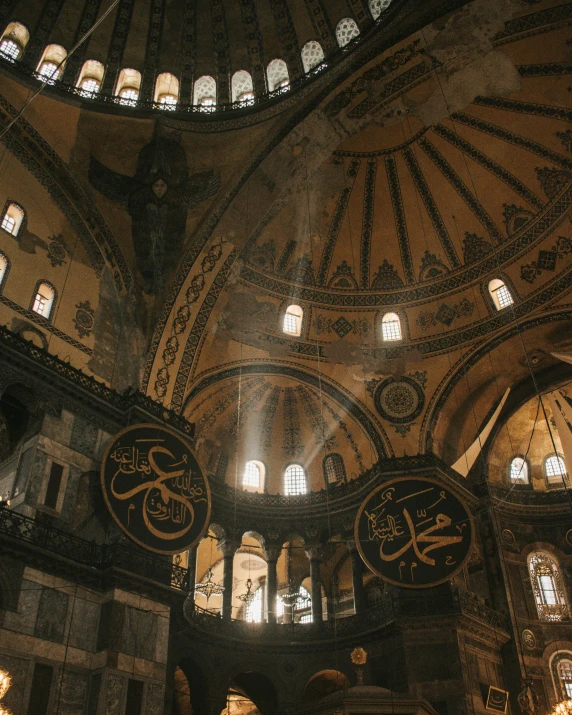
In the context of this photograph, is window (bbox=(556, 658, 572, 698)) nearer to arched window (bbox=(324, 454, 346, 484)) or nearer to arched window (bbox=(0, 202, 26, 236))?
arched window (bbox=(324, 454, 346, 484))

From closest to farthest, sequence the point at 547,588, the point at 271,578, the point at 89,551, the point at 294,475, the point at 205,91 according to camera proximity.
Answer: the point at 89,551 → the point at 205,91 → the point at 547,588 → the point at 271,578 → the point at 294,475

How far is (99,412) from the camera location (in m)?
11.4

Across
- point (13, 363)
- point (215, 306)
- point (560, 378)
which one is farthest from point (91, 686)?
point (560, 378)

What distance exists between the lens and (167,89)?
14211 millimetres

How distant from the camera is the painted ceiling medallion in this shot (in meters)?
15.0

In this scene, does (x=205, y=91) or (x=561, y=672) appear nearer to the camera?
(x=561, y=672)

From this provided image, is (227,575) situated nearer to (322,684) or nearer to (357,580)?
(357,580)

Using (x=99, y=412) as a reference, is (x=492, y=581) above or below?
below

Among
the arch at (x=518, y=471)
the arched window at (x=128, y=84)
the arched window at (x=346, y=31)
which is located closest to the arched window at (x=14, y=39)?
the arched window at (x=128, y=84)

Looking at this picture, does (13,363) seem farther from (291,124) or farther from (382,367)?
(382,367)

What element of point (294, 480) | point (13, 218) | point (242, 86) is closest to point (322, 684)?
point (294, 480)

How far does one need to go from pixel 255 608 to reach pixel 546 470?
7745mm

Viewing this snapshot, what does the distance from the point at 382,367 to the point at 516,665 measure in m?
6.56

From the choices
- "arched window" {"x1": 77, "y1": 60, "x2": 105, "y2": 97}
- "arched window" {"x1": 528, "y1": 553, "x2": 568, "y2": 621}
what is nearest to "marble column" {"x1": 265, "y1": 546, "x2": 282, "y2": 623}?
"arched window" {"x1": 528, "y1": 553, "x2": 568, "y2": 621}
